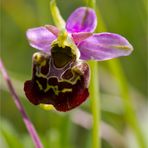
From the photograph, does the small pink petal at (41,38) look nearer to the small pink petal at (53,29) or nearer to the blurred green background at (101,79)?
the small pink petal at (53,29)

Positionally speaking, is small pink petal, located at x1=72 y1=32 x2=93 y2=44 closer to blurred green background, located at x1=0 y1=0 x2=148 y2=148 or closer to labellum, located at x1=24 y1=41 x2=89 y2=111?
labellum, located at x1=24 y1=41 x2=89 y2=111

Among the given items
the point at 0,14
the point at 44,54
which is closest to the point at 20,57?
the point at 0,14

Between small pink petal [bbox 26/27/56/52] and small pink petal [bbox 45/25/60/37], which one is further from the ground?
small pink petal [bbox 45/25/60/37]

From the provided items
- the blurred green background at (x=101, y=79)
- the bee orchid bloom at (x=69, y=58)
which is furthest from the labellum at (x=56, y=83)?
the blurred green background at (x=101, y=79)

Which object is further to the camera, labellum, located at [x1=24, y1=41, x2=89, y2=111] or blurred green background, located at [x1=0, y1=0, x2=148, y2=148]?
blurred green background, located at [x1=0, y1=0, x2=148, y2=148]

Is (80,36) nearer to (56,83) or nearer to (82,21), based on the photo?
(82,21)

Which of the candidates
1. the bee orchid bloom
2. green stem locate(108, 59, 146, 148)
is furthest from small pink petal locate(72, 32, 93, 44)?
green stem locate(108, 59, 146, 148)

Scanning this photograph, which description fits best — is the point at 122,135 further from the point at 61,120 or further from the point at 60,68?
the point at 60,68
